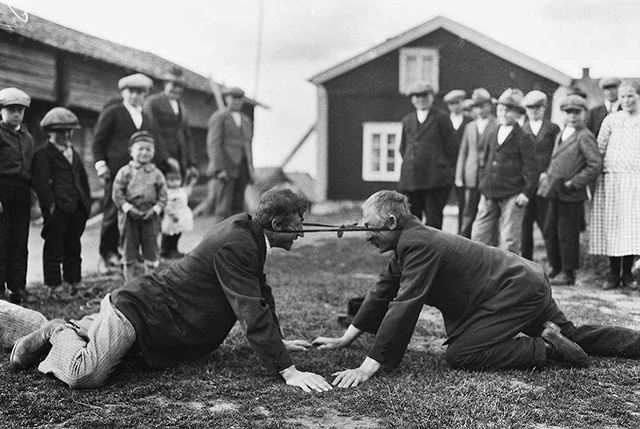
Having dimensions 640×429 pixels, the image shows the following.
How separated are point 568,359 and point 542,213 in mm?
4675

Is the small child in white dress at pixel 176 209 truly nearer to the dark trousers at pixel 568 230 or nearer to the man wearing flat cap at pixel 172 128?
the man wearing flat cap at pixel 172 128

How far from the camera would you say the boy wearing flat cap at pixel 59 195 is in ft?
21.1

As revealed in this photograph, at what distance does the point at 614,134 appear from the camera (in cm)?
762

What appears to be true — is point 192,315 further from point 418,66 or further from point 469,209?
point 418,66

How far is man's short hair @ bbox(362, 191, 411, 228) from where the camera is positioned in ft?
13.8

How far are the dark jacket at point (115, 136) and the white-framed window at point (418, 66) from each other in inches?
433

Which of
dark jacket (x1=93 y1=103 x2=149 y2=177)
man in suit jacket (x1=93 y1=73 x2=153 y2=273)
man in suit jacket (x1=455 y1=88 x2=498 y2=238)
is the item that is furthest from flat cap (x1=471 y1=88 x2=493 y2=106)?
dark jacket (x1=93 y1=103 x2=149 y2=177)

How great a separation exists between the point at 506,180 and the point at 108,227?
4.40 metres

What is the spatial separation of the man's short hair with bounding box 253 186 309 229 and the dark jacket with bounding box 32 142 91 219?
119 inches

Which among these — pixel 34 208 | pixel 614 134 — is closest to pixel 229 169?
pixel 34 208

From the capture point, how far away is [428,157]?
8633mm

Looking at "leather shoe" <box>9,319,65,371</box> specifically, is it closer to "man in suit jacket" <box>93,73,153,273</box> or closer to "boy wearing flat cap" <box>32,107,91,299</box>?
"boy wearing flat cap" <box>32,107,91,299</box>

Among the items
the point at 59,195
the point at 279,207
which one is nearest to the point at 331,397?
the point at 279,207

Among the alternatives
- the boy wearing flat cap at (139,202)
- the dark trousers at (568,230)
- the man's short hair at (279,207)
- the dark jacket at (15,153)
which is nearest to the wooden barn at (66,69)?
the boy wearing flat cap at (139,202)
